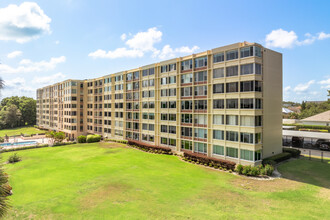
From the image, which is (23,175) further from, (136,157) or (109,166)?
(136,157)

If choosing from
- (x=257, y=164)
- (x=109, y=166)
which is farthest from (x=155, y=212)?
(x=257, y=164)

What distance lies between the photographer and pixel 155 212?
19219 mm

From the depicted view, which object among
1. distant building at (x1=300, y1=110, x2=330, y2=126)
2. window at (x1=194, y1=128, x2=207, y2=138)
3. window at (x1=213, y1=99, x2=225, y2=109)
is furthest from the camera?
distant building at (x1=300, y1=110, x2=330, y2=126)

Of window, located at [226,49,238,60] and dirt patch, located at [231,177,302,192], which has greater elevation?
window, located at [226,49,238,60]

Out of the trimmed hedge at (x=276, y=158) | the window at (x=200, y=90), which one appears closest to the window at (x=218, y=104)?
the window at (x=200, y=90)

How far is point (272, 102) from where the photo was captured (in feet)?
121

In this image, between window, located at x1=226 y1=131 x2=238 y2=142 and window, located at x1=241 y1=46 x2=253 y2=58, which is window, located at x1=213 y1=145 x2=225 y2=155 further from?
window, located at x1=241 y1=46 x2=253 y2=58

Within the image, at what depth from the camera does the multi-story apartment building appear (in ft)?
109

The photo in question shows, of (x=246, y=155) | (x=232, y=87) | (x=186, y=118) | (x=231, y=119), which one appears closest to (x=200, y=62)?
(x=232, y=87)

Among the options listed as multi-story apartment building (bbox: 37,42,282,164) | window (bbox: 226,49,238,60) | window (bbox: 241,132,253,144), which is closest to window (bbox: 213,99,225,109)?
multi-story apartment building (bbox: 37,42,282,164)

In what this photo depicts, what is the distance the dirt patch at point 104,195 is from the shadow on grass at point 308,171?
2436 cm

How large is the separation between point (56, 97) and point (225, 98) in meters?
81.7

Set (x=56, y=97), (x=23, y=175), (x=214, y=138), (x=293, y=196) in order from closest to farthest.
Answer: (x=293, y=196), (x=23, y=175), (x=214, y=138), (x=56, y=97)

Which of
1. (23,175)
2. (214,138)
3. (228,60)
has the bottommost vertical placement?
(23,175)
